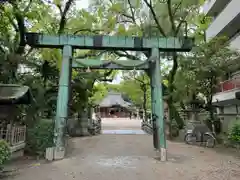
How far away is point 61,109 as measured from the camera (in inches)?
358

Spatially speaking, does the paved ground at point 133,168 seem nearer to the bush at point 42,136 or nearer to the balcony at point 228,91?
the bush at point 42,136

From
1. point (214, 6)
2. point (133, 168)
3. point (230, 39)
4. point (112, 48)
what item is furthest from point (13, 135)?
point (214, 6)

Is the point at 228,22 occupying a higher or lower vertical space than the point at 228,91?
higher

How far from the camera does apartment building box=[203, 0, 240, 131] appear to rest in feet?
55.0

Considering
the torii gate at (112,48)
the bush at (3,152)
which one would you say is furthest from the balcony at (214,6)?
the bush at (3,152)

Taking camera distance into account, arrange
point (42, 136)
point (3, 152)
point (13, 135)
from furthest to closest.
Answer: point (42, 136), point (13, 135), point (3, 152)

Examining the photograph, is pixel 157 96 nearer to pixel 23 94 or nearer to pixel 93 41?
pixel 93 41

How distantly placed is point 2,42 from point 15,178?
9.39 meters

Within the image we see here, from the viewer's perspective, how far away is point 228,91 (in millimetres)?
17797

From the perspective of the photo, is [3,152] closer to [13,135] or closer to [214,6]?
[13,135]

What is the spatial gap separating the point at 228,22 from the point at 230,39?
6.05 feet

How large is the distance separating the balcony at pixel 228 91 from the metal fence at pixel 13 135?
13918mm

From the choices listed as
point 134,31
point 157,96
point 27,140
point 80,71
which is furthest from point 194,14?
point 27,140

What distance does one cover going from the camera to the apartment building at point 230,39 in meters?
16.8
